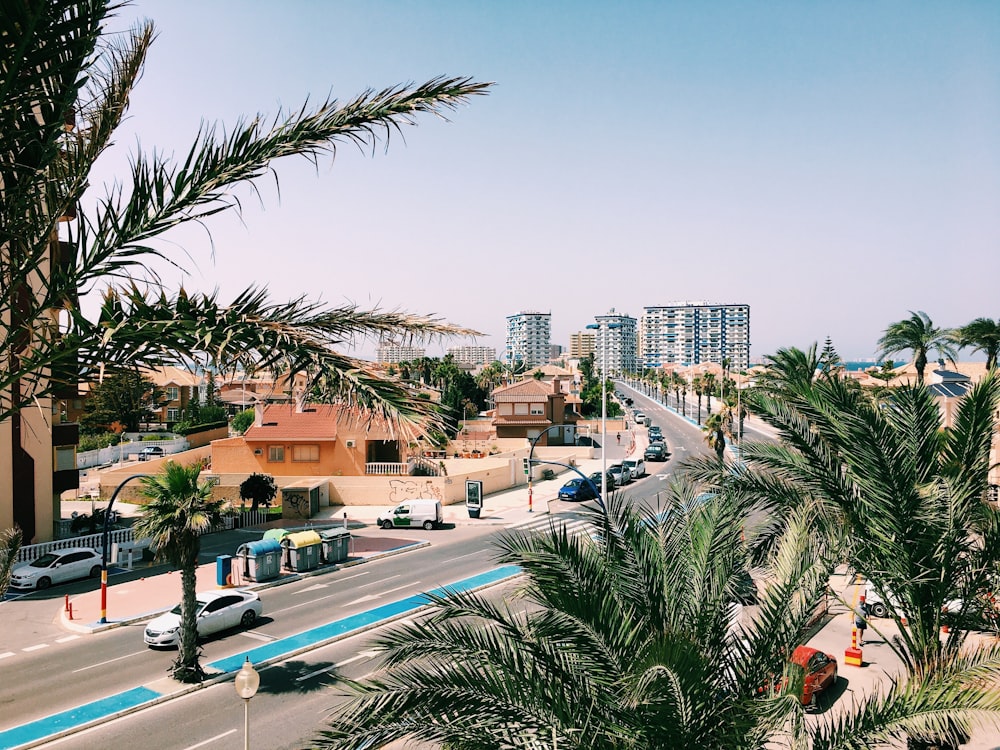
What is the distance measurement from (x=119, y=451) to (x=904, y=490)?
5601cm

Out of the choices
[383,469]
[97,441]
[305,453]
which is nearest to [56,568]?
[305,453]

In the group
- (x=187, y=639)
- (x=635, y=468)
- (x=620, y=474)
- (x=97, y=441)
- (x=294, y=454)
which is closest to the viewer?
(x=187, y=639)

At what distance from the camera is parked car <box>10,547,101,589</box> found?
2511 cm

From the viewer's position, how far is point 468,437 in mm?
62750

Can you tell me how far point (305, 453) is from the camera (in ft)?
141

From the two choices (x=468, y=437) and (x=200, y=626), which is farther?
(x=468, y=437)

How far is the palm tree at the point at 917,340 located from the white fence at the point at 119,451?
5144 cm

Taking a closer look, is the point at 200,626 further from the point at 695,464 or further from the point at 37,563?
the point at 695,464

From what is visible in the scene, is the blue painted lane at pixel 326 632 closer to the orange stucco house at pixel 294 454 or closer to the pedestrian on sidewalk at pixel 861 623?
the pedestrian on sidewalk at pixel 861 623

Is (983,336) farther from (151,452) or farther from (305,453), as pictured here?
(151,452)

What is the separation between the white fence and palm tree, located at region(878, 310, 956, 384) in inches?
2025

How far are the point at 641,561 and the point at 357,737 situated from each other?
12.1 ft

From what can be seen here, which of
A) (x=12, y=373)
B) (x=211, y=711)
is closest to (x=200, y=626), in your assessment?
(x=211, y=711)

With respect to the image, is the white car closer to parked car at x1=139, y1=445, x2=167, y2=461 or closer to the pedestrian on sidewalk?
the pedestrian on sidewalk
